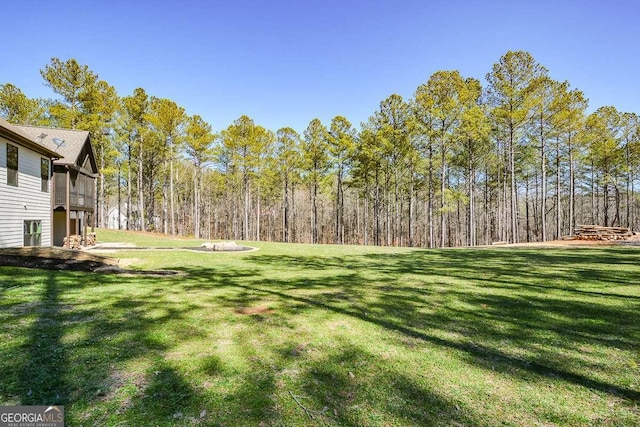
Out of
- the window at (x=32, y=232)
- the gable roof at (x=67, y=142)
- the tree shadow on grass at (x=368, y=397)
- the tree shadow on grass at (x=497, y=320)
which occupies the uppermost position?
the gable roof at (x=67, y=142)

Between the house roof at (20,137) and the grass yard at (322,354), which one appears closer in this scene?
the grass yard at (322,354)

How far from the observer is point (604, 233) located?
19656 mm

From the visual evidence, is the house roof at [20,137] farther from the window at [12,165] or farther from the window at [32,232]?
the window at [32,232]

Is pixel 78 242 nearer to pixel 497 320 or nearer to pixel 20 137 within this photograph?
pixel 20 137

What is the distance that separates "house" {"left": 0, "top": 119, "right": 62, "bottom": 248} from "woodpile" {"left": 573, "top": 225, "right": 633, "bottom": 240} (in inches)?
1268

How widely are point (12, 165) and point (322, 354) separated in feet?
55.3

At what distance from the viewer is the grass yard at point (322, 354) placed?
2.46m

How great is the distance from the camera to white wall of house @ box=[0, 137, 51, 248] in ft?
40.1

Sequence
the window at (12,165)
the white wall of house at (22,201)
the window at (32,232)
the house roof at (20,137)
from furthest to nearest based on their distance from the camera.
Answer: the window at (32,232) → the window at (12,165) → the white wall of house at (22,201) → the house roof at (20,137)
